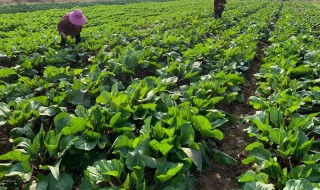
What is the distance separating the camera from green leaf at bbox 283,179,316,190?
8.27 ft

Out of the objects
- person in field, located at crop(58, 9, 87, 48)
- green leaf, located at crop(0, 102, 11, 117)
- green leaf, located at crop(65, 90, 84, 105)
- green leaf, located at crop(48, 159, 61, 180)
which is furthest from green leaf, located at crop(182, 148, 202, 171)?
person in field, located at crop(58, 9, 87, 48)

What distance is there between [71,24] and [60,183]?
6017 mm

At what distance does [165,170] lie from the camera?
2.87 m

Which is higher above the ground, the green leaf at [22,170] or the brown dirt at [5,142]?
the green leaf at [22,170]

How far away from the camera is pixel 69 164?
3.29 metres

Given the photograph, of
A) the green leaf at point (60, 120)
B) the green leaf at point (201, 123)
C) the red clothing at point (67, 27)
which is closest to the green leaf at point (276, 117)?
the green leaf at point (201, 123)

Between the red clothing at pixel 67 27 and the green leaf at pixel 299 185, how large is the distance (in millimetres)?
6953

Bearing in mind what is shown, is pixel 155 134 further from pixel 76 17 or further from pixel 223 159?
pixel 76 17

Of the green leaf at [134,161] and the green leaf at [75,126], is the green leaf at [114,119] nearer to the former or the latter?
the green leaf at [75,126]

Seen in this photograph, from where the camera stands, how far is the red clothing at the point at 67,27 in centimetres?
804

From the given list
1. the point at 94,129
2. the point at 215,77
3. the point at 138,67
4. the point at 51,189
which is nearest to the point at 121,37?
the point at 138,67

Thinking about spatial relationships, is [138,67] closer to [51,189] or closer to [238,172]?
[238,172]

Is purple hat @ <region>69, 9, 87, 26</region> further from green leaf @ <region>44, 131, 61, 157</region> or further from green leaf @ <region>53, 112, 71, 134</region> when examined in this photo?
green leaf @ <region>44, 131, 61, 157</region>

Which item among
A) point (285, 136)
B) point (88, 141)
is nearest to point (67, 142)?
point (88, 141)
